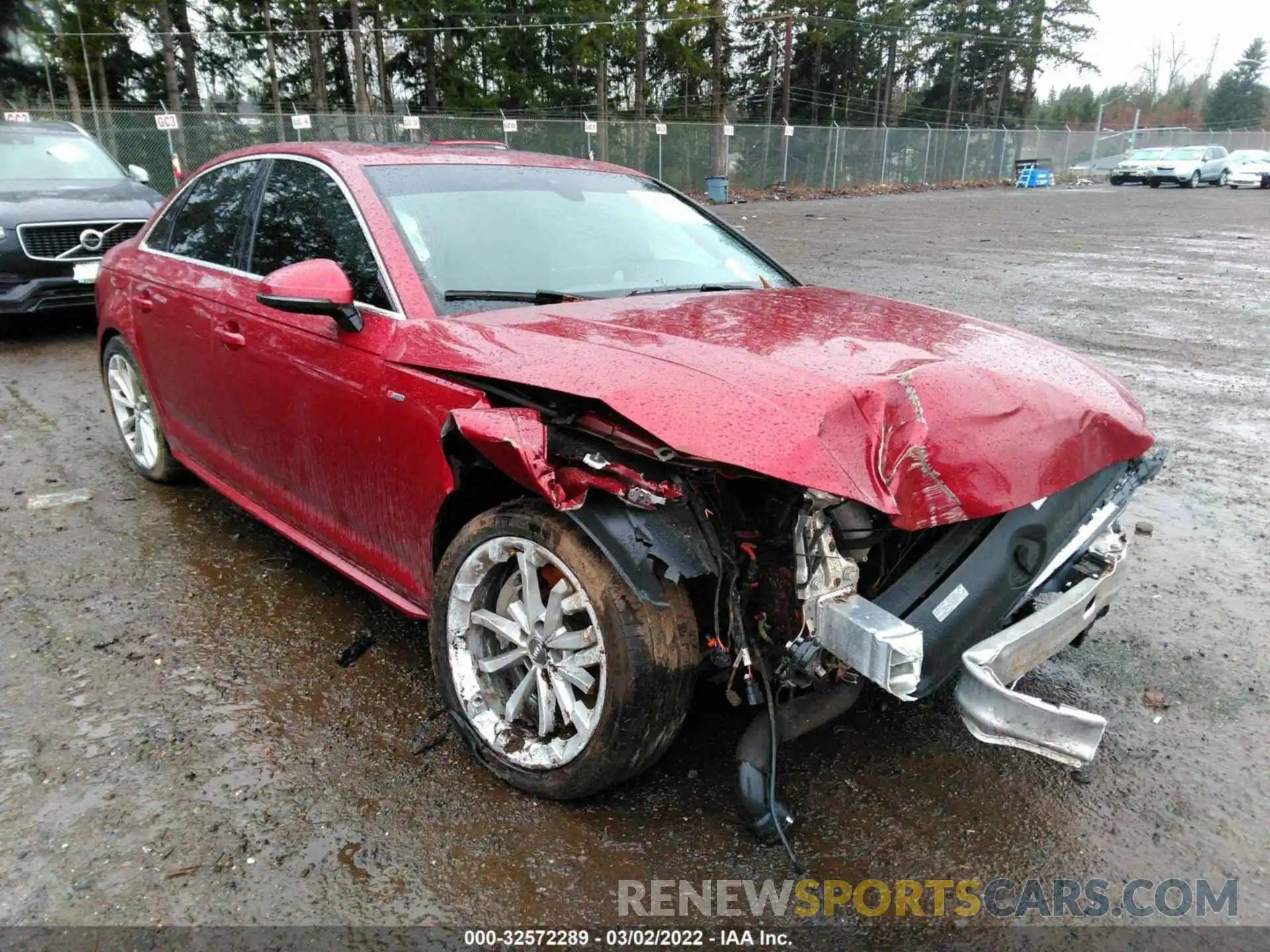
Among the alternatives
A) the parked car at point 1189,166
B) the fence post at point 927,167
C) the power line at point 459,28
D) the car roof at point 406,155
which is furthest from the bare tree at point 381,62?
the car roof at point 406,155

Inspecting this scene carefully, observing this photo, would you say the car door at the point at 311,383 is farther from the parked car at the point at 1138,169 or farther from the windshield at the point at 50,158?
the parked car at the point at 1138,169

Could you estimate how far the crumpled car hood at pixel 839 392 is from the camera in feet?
6.30

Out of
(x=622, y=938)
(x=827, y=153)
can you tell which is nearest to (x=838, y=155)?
(x=827, y=153)

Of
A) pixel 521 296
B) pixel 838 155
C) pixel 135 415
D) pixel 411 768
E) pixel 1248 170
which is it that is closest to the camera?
pixel 411 768

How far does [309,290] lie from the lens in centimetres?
264

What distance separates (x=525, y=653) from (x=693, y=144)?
97.6 ft

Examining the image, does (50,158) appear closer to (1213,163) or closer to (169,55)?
(169,55)

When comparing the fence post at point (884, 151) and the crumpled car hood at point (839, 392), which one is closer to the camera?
the crumpled car hood at point (839, 392)

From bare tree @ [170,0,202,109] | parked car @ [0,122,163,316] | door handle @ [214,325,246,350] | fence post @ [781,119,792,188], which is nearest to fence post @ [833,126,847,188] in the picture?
fence post @ [781,119,792,188]

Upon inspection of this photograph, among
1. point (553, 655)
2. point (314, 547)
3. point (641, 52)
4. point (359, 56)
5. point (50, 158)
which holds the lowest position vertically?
point (314, 547)

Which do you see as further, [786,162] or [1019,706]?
[786,162]

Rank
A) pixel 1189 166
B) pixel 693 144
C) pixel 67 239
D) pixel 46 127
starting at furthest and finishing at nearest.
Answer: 1. pixel 1189 166
2. pixel 693 144
3. pixel 46 127
4. pixel 67 239

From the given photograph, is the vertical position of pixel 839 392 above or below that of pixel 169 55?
below

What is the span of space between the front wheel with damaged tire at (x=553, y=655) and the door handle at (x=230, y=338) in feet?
4.75
